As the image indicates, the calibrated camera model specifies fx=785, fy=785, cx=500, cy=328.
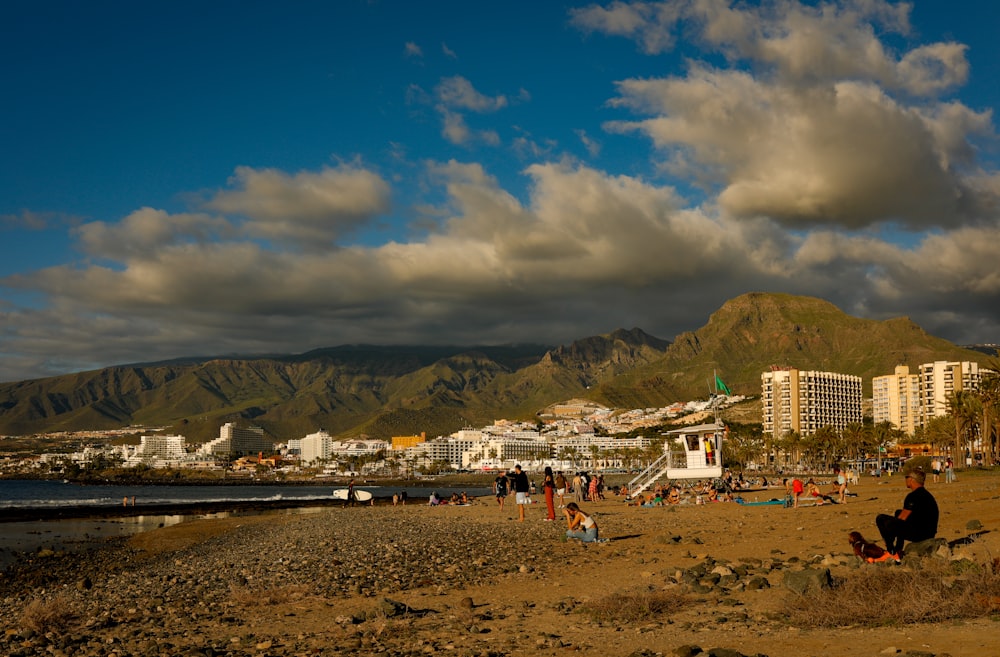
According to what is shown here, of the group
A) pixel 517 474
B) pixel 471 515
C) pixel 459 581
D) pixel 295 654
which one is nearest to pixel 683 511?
pixel 517 474

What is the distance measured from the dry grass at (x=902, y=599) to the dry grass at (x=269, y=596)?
28.2 ft

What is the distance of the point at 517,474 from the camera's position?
3397 centimetres

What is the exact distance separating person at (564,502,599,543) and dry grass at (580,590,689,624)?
9.28 m

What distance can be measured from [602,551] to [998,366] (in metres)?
70.2

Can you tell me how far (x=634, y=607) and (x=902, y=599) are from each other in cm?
346

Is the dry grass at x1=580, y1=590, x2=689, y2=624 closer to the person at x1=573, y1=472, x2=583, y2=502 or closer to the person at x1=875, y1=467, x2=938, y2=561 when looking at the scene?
the person at x1=875, y1=467, x2=938, y2=561

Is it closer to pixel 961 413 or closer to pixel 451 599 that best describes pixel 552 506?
pixel 451 599

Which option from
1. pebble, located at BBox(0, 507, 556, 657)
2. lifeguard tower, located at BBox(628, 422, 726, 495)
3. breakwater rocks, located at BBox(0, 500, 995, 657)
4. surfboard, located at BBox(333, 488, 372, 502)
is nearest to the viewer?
breakwater rocks, located at BBox(0, 500, 995, 657)

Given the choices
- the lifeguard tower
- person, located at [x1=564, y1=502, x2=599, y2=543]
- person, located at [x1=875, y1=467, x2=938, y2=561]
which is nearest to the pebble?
person, located at [x1=564, y1=502, x2=599, y2=543]

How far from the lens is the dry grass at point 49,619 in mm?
12492

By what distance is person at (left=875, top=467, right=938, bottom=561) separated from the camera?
12.6m

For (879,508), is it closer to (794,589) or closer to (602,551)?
(602,551)

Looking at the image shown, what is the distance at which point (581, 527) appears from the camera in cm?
2159

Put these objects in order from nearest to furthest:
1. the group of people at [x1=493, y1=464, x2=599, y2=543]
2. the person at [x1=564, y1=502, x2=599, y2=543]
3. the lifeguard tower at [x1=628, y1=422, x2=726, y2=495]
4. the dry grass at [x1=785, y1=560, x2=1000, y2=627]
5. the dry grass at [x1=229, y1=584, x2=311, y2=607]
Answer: the dry grass at [x1=785, y1=560, x2=1000, y2=627]
the dry grass at [x1=229, y1=584, x2=311, y2=607]
the person at [x1=564, y1=502, x2=599, y2=543]
the group of people at [x1=493, y1=464, x2=599, y2=543]
the lifeguard tower at [x1=628, y1=422, x2=726, y2=495]
